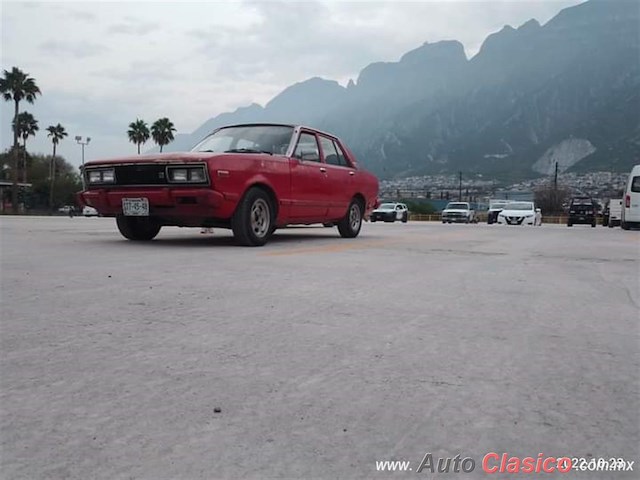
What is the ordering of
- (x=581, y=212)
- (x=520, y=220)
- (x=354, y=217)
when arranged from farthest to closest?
(x=581, y=212) < (x=520, y=220) < (x=354, y=217)

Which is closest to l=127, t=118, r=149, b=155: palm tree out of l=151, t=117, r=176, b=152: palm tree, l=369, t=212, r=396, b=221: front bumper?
l=151, t=117, r=176, b=152: palm tree

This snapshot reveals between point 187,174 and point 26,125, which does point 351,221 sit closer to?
point 187,174

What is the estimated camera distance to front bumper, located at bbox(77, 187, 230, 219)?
22.5ft

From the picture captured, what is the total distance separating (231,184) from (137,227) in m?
2.10

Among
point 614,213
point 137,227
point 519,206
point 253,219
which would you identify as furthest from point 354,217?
point 614,213

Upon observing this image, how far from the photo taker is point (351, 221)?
10.3m

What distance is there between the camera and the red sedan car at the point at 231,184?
6.96 m

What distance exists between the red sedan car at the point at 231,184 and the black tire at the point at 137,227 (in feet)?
0.05

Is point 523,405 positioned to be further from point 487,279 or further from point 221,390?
point 487,279

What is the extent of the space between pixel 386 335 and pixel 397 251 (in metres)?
4.64

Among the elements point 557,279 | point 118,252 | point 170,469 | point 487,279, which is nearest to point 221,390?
point 170,469

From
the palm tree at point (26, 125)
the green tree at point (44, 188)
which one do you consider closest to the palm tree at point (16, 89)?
the palm tree at point (26, 125)

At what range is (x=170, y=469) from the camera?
166cm

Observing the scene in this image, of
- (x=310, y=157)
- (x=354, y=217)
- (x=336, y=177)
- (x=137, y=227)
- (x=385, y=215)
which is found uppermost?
(x=310, y=157)
